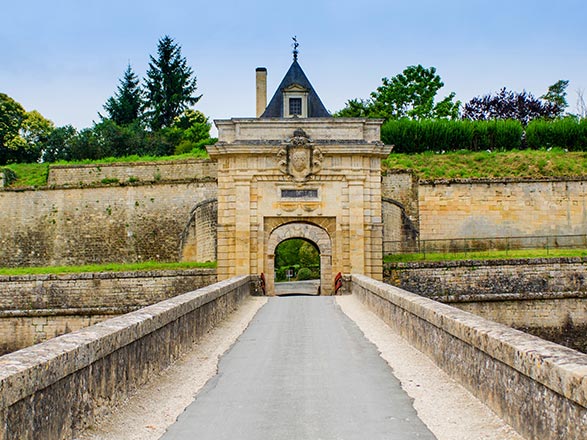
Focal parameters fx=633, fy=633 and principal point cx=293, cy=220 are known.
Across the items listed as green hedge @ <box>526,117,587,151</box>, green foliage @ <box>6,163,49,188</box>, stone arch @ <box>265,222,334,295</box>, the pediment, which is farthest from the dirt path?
green hedge @ <box>526,117,587,151</box>

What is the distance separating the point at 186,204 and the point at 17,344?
41.8ft

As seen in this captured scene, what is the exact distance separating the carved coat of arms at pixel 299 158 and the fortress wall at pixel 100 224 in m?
11.5

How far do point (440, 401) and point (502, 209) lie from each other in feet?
80.8

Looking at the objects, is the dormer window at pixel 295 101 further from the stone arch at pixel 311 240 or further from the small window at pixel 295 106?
the stone arch at pixel 311 240

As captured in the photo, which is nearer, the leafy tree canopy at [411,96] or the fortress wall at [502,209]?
the fortress wall at [502,209]

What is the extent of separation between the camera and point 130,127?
152 ft

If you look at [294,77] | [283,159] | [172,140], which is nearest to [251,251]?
[283,159]

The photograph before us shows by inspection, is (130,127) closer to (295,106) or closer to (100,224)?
(100,224)

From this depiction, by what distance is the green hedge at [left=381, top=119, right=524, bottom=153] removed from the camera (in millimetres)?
35938

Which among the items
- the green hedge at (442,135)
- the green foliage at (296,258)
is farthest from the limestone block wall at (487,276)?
the green foliage at (296,258)

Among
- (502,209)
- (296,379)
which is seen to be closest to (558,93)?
(502,209)

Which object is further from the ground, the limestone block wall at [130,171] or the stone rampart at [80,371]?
the limestone block wall at [130,171]

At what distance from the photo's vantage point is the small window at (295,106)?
22556 mm

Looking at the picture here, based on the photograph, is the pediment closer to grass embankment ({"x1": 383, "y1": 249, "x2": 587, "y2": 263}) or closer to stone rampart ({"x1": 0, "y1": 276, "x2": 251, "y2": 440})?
grass embankment ({"x1": 383, "y1": 249, "x2": 587, "y2": 263})
